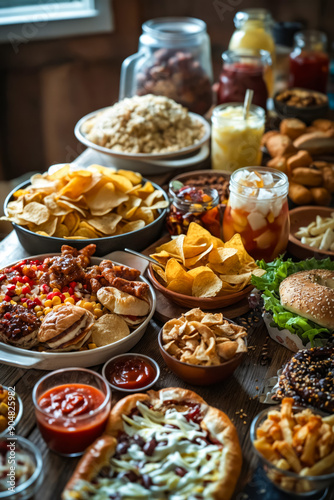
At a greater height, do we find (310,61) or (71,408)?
(310,61)

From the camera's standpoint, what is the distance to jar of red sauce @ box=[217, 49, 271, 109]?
3270mm

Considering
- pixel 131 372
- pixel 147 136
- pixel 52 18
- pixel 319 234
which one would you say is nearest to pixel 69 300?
pixel 131 372

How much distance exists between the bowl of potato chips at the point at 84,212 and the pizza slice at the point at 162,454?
2.87 feet

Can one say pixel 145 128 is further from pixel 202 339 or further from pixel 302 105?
pixel 202 339

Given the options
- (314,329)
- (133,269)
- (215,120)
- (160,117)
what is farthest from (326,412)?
(160,117)

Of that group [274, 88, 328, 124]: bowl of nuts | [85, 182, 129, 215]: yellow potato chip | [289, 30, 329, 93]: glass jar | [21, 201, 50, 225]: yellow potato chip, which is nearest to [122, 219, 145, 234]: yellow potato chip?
[85, 182, 129, 215]: yellow potato chip

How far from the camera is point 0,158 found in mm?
5141

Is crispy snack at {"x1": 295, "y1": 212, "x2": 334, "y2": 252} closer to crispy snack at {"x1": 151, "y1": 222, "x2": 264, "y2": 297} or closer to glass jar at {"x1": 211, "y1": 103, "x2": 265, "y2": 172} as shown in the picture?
crispy snack at {"x1": 151, "y1": 222, "x2": 264, "y2": 297}

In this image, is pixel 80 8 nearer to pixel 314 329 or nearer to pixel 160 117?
pixel 160 117

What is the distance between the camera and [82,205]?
2.38 m

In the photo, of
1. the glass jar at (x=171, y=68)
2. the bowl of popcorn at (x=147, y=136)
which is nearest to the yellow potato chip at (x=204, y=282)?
the bowl of popcorn at (x=147, y=136)

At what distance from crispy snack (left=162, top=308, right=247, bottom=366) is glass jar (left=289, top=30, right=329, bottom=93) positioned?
99.6 inches

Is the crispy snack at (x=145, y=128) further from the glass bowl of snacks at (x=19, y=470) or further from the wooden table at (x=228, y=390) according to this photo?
the glass bowl of snacks at (x=19, y=470)

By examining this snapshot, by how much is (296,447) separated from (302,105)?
8.33 ft
